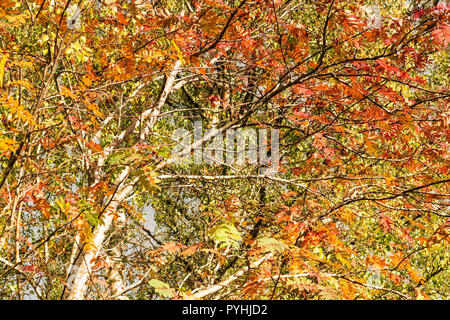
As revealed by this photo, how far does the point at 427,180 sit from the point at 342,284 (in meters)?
1.88

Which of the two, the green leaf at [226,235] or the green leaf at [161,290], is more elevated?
the green leaf at [226,235]

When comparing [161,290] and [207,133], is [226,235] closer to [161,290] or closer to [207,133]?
[161,290]

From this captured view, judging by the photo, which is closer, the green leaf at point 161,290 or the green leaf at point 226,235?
the green leaf at point 161,290

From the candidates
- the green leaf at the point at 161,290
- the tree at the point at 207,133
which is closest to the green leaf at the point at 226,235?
the tree at the point at 207,133

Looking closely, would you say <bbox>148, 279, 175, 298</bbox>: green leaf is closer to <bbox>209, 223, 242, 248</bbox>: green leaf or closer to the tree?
the tree

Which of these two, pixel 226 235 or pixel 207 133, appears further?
pixel 207 133

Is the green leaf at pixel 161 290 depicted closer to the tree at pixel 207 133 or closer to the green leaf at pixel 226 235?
the tree at pixel 207 133

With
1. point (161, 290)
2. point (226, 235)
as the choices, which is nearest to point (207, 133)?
point (226, 235)

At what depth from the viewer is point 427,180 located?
4.22 metres

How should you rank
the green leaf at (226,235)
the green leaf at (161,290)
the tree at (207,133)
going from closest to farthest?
1. the green leaf at (161,290)
2. the green leaf at (226,235)
3. the tree at (207,133)

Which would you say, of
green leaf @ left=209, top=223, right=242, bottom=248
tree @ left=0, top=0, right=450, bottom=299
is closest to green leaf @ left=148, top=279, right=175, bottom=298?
tree @ left=0, top=0, right=450, bottom=299

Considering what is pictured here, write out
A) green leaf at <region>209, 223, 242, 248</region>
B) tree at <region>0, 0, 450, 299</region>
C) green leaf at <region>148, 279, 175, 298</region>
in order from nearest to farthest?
green leaf at <region>148, 279, 175, 298</region>, green leaf at <region>209, 223, 242, 248</region>, tree at <region>0, 0, 450, 299</region>
